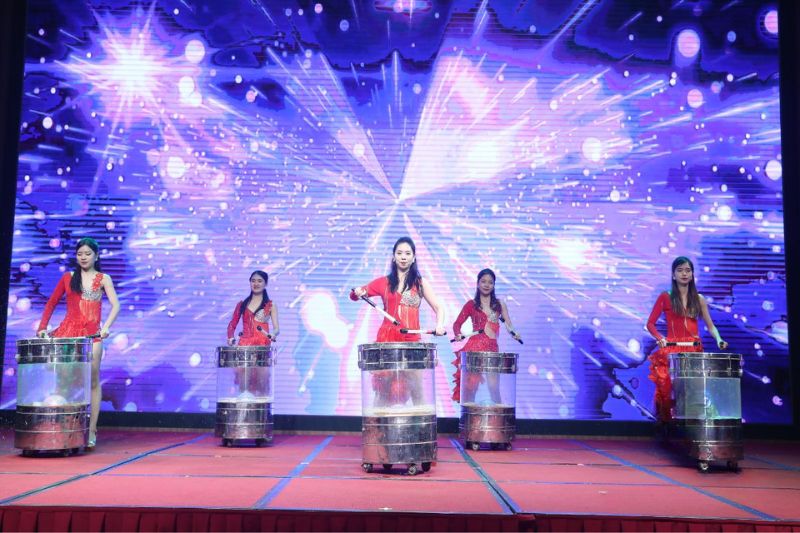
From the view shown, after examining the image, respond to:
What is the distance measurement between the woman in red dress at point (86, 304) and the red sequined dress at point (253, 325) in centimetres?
148

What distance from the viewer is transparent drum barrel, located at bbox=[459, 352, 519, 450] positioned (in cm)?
660

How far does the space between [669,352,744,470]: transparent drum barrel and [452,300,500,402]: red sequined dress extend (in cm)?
197

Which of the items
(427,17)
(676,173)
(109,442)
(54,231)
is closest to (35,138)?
(54,231)

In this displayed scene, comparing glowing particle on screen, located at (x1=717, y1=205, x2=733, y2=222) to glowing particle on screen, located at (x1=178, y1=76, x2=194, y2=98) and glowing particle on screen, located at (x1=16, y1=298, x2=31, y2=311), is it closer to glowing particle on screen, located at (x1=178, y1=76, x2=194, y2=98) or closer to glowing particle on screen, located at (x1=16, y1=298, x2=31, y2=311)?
glowing particle on screen, located at (x1=178, y1=76, x2=194, y2=98)

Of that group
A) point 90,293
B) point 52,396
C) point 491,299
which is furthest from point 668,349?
point 52,396

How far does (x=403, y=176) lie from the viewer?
8094 mm

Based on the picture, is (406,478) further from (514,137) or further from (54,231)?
(54,231)

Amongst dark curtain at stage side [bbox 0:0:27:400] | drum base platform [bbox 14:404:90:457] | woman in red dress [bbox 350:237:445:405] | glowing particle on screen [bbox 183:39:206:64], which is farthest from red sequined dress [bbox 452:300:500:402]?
dark curtain at stage side [bbox 0:0:27:400]

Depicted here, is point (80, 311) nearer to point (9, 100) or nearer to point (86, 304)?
point (86, 304)

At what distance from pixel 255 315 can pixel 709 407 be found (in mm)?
4090

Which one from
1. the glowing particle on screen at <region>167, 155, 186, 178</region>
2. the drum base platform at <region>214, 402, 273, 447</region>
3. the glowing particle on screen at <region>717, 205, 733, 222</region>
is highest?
the glowing particle on screen at <region>167, 155, 186, 178</region>

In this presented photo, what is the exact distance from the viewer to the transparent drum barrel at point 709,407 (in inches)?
215

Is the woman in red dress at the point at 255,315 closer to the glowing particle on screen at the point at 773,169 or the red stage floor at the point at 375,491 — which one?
the red stage floor at the point at 375,491

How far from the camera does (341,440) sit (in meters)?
7.27
